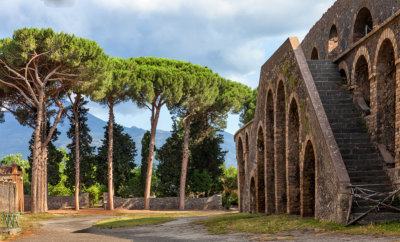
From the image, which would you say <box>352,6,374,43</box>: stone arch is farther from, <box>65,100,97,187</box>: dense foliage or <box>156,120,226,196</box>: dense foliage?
<box>65,100,97,187</box>: dense foliage

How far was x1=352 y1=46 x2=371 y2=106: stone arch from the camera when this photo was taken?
1404cm

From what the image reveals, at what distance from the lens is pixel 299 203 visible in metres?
16.0

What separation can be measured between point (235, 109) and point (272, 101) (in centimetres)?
2169

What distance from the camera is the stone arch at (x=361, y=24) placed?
1744cm

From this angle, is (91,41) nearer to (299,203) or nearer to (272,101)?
(272,101)

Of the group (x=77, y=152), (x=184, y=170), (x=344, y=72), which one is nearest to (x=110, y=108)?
(x=77, y=152)

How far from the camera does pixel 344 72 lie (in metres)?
15.4

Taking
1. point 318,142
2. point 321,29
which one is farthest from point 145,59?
point 318,142

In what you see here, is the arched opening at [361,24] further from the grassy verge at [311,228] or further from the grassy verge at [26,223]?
the grassy verge at [26,223]

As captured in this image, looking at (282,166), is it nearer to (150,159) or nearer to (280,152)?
(280,152)

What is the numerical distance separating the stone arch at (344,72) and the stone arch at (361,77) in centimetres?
44

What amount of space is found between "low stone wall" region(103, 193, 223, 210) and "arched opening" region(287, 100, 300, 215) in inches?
947

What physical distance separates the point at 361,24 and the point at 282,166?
5.99 metres

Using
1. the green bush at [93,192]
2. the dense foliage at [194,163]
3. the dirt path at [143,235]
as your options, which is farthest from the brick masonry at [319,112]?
the green bush at [93,192]
